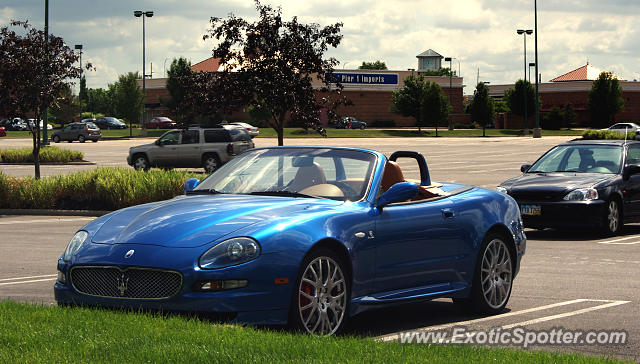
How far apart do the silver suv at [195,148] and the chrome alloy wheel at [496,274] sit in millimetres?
28586

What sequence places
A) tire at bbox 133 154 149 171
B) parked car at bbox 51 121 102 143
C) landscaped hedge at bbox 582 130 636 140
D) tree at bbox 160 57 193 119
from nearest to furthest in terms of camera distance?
tire at bbox 133 154 149 171 < landscaped hedge at bbox 582 130 636 140 < parked car at bbox 51 121 102 143 < tree at bbox 160 57 193 119

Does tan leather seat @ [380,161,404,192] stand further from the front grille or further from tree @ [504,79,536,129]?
tree @ [504,79,536,129]

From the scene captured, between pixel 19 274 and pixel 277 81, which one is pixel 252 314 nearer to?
pixel 19 274

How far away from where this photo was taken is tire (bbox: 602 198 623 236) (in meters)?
15.5

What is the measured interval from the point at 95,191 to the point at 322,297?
1565 cm

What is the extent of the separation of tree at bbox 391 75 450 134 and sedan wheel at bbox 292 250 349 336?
280 ft

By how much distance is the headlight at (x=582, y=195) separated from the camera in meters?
15.3

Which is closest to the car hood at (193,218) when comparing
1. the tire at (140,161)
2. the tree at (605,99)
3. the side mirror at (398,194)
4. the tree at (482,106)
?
the side mirror at (398,194)

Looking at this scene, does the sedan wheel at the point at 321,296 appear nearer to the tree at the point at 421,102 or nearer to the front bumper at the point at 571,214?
the front bumper at the point at 571,214

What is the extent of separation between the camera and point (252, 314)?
6297mm

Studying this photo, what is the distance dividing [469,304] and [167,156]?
99.1 ft

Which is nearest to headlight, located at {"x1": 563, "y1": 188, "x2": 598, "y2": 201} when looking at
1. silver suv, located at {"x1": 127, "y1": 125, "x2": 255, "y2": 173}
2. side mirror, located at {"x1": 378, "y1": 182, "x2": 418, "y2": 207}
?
side mirror, located at {"x1": 378, "y1": 182, "x2": 418, "y2": 207}

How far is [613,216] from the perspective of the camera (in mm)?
15734

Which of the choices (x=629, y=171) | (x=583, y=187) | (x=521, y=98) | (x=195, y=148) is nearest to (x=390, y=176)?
(x=583, y=187)
